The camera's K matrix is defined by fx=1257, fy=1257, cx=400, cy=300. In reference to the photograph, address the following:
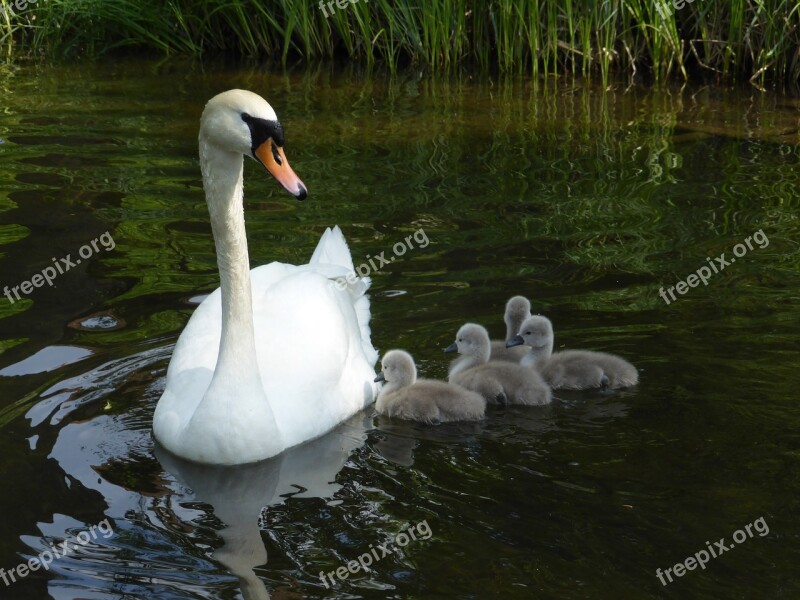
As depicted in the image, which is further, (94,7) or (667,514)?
(94,7)

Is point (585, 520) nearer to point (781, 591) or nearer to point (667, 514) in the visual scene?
point (667, 514)

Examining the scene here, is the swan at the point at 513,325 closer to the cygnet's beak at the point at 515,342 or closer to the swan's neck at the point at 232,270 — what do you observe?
the cygnet's beak at the point at 515,342

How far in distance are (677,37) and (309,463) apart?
330 inches

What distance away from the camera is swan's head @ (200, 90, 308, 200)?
5.18 meters

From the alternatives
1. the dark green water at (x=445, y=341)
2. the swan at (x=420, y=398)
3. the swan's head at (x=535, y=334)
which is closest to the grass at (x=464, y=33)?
the dark green water at (x=445, y=341)

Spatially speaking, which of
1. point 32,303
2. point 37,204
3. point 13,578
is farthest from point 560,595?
point 37,204

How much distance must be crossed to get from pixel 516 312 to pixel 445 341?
0.45m

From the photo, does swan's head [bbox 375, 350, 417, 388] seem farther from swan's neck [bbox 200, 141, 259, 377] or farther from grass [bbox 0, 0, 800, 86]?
grass [bbox 0, 0, 800, 86]

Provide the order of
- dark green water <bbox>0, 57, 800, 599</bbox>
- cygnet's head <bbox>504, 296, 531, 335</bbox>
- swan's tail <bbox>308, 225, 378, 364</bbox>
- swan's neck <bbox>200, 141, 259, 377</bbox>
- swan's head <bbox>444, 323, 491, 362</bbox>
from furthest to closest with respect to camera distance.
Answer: swan's tail <bbox>308, 225, 378, 364</bbox> < cygnet's head <bbox>504, 296, 531, 335</bbox> < swan's head <bbox>444, 323, 491, 362</bbox> < swan's neck <bbox>200, 141, 259, 377</bbox> < dark green water <bbox>0, 57, 800, 599</bbox>

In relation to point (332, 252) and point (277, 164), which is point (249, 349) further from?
point (332, 252)

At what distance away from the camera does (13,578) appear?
4.71m

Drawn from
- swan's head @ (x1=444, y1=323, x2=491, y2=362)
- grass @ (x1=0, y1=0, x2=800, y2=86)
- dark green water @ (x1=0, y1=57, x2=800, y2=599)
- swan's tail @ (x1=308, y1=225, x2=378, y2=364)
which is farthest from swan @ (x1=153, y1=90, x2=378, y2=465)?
grass @ (x1=0, y1=0, x2=800, y2=86)

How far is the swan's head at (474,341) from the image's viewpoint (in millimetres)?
6461

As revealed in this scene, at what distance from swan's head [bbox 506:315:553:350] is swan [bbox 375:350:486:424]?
57 cm
